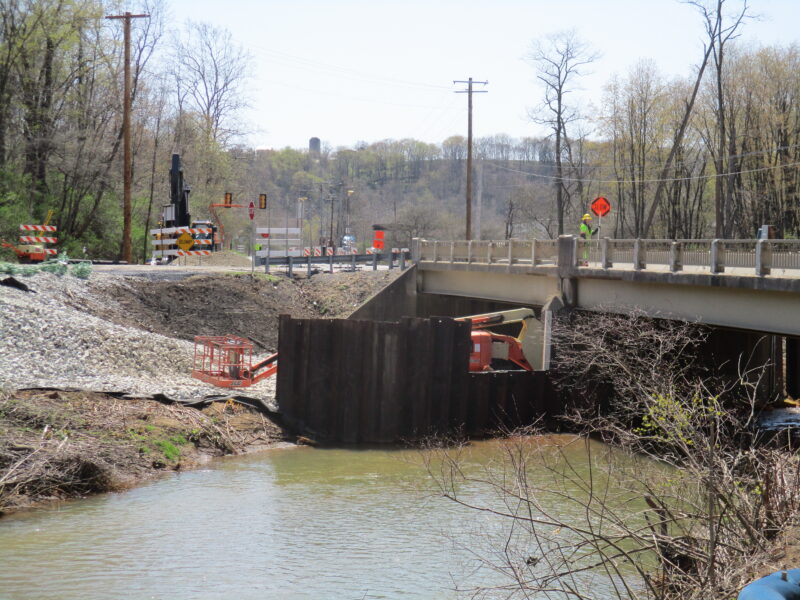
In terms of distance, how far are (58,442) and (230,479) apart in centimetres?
348

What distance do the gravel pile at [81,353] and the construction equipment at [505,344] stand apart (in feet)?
19.7

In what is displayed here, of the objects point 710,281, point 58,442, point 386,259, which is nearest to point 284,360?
point 58,442

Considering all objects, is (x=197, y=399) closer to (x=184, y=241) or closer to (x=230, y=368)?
(x=230, y=368)

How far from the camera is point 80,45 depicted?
4972 centimetres

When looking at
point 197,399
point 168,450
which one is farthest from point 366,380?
point 168,450

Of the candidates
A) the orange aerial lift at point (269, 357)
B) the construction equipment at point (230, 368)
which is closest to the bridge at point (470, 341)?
the orange aerial lift at point (269, 357)

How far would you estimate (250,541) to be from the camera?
14.1 m

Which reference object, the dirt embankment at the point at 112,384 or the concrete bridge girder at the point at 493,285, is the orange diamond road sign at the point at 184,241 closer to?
the dirt embankment at the point at 112,384

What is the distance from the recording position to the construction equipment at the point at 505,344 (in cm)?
2484

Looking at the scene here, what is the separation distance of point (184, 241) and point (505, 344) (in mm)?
20917

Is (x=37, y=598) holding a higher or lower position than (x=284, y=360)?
lower

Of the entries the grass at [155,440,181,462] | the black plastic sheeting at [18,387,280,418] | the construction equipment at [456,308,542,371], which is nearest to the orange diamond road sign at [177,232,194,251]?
the construction equipment at [456,308,542,371]

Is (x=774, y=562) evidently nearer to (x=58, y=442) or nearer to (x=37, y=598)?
(x=37, y=598)

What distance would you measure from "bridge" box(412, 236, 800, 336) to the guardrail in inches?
1.1
